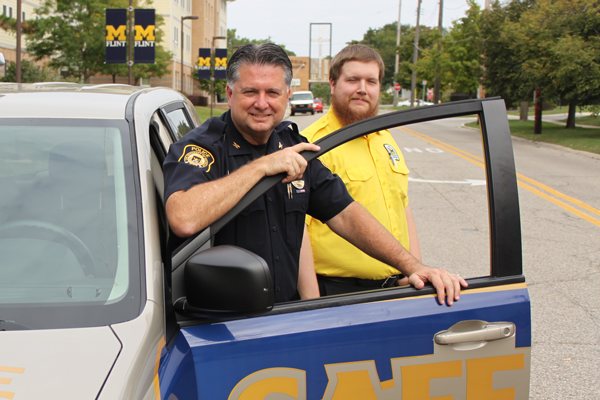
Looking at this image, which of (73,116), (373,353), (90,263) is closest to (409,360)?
(373,353)

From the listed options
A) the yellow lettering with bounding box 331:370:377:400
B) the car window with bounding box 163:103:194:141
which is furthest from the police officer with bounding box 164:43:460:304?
the car window with bounding box 163:103:194:141

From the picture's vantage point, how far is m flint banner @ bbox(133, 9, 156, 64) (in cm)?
1925

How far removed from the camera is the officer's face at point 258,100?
2.04 m

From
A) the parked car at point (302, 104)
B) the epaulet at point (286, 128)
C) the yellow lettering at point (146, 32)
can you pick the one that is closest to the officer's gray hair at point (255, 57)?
the epaulet at point (286, 128)

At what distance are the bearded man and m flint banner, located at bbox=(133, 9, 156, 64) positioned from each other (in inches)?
693

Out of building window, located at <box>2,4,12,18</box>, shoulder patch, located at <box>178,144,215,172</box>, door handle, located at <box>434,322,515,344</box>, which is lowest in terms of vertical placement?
door handle, located at <box>434,322,515,344</box>

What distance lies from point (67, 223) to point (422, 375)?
1157mm

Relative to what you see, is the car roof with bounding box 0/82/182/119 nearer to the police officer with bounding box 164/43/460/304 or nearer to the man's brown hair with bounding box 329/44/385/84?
the police officer with bounding box 164/43/460/304

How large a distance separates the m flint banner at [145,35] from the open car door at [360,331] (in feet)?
61.3

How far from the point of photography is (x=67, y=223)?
5.80ft

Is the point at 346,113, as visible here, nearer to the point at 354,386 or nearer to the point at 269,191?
the point at 269,191

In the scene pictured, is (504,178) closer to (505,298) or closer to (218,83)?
(505,298)

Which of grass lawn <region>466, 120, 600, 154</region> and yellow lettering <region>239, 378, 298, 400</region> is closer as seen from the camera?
yellow lettering <region>239, 378, 298, 400</region>

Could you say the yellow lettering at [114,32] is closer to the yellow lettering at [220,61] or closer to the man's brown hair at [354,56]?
the man's brown hair at [354,56]
